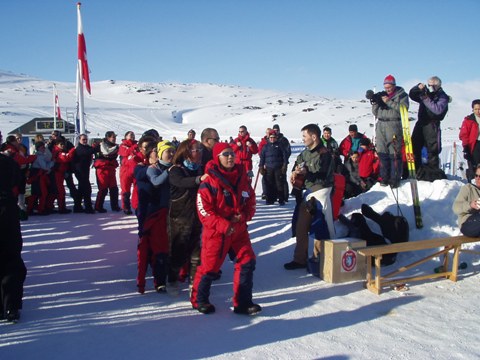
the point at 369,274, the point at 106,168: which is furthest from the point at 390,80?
the point at 106,168

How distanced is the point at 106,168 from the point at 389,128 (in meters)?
5.65

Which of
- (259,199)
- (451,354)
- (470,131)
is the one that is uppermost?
(470,131)

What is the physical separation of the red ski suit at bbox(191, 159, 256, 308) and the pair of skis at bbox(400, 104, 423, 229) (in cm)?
334

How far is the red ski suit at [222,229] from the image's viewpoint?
159 inches

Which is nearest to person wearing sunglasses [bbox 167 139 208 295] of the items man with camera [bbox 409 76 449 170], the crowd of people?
the crowd of people

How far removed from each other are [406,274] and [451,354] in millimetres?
2077

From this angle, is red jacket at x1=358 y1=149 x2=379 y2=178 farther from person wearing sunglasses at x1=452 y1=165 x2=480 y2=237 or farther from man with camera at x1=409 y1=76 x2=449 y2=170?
person wearing sunglasses at x1=452 y1=165 x2=480 y2=237

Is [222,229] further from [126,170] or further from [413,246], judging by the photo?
[126,170]

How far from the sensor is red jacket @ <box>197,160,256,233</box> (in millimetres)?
4015

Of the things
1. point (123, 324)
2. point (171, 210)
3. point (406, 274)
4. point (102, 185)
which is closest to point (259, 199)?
point (102, 185)

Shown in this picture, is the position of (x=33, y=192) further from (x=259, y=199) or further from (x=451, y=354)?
(x=451, y=354)

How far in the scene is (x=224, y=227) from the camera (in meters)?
3.97

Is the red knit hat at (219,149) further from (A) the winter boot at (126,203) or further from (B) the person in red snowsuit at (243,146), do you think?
(B) the person in red snowsuit at (243,146)

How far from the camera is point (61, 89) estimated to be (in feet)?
336
